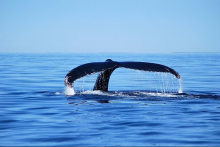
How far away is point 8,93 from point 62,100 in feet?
10.2

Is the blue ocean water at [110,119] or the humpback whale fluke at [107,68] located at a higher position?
the humpback whale fluke at [107,68]

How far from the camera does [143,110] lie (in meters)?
8.52

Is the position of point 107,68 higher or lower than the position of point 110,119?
higher

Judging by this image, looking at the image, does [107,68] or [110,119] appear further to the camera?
[107,68]

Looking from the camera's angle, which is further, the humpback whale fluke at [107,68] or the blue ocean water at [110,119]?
the humpback whale fluke at [107,68]

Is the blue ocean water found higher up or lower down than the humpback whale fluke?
lower down

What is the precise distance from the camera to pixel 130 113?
816 cm

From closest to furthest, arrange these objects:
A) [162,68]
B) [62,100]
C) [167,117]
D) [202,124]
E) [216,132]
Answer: [216,132] < [202,124] < [167,117] < [162,68] < [62,100]

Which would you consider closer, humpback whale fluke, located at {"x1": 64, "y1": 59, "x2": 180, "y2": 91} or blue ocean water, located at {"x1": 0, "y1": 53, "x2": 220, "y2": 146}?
blue ocean water, located at {"x1": 0, "y1": 53, "x2": 220, "y2": 146}

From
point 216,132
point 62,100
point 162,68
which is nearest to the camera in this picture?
point 216,132

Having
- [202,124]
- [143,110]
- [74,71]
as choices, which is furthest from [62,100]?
[202,124]

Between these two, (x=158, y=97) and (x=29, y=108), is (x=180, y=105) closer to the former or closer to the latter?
(x=158, y=97)

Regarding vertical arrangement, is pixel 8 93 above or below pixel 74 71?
below

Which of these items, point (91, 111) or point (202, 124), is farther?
point (91, 111)
